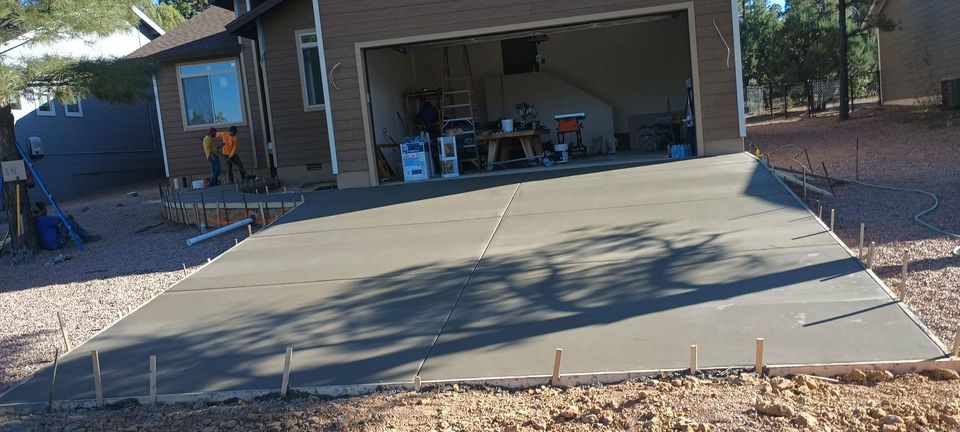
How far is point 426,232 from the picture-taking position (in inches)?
400

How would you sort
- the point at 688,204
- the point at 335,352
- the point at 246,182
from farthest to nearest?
the point at 246,182 → the point at 688,204 → the point at 335,352

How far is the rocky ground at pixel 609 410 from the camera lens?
432 centimetres

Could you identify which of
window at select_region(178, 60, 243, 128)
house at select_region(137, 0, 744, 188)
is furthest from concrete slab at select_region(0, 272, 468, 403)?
window at select_region(178, 60, 243, 128)

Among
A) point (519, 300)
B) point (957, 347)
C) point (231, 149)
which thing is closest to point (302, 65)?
point (231, 149)

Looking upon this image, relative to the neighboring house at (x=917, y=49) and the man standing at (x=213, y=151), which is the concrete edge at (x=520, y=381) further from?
the neighboring house at (x=917, y=49)

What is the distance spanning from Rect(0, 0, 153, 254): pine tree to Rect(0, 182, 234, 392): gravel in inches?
46.5

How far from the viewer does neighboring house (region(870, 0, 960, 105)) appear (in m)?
23.2

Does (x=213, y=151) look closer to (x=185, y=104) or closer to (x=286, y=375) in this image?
(x=185, y=104)

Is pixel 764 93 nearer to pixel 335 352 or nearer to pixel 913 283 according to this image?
pixel 913 283

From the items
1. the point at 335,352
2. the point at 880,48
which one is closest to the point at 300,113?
the point at 335,352

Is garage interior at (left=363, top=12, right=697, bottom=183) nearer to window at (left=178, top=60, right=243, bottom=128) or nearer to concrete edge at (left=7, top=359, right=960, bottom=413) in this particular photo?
window at (left=178, top=60, right=243, bottom=128)

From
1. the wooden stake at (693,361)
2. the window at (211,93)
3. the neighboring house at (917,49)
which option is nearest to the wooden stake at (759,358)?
the wooden stake at (693,361)

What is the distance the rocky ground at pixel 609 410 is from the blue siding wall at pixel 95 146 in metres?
18.2

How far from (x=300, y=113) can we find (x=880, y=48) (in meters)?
24.0
